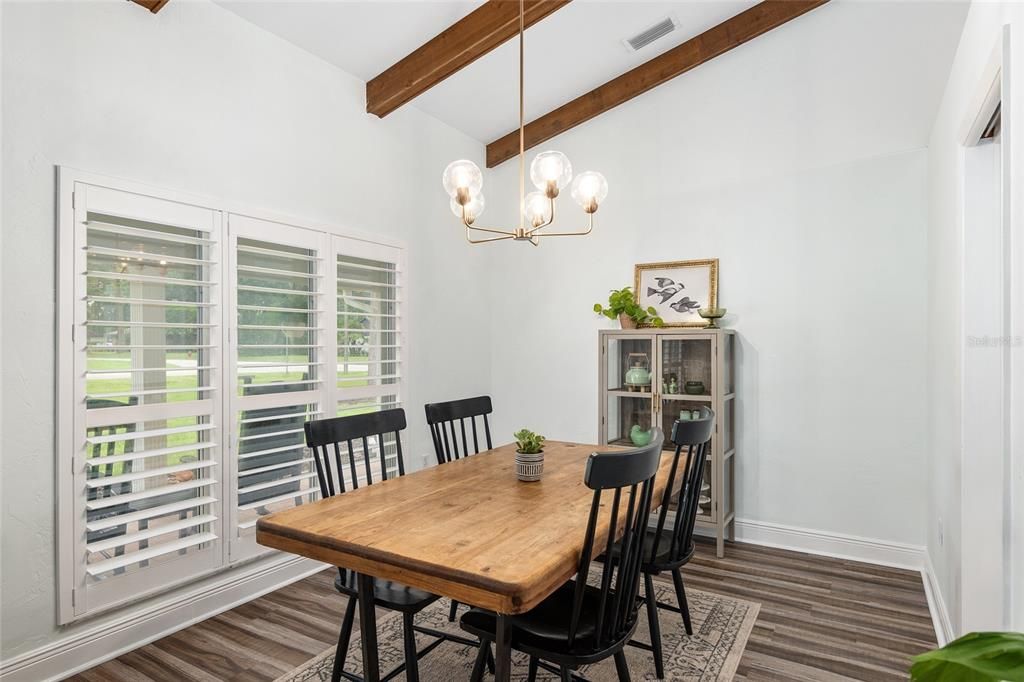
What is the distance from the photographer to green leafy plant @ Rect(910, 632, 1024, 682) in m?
0.65

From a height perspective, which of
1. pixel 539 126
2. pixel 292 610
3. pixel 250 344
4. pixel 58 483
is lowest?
pixel 292 610

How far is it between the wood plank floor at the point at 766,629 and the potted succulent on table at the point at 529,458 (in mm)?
1186

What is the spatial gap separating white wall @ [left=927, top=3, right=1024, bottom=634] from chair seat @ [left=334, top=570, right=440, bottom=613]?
1736mm

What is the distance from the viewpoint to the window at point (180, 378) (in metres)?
2.42

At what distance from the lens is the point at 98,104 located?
251 centimetres

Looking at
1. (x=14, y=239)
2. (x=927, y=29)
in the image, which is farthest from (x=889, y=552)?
(x=14, y=239)

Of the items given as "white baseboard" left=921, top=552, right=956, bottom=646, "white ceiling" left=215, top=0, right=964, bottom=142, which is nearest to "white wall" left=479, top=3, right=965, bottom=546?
"white ceiling" left=215, top=0, right=964, bottom=142

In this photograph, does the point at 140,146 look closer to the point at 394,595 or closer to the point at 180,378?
the point at 180,378

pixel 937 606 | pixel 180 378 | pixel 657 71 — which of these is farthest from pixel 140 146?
pixel 937 606

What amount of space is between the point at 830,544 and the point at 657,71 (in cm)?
344

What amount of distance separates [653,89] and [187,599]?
14.3 ft

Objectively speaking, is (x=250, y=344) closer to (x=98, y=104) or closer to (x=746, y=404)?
(x=98, y=104)

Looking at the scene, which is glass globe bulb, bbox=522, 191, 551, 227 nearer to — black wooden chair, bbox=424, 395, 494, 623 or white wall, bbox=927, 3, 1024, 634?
black wooden chair, bbox=424, 395, 494, 623

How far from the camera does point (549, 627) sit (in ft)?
5.85
